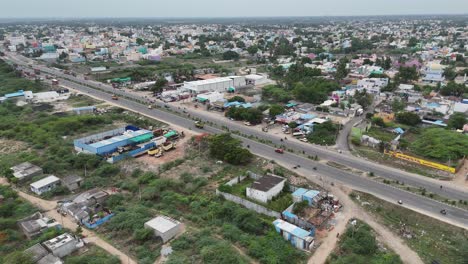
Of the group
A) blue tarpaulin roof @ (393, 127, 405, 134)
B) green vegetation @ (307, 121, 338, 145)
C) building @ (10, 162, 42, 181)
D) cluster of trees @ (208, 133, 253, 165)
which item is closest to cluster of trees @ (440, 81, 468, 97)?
blue tarpaulin roof @ (393, 127, 405, 134)

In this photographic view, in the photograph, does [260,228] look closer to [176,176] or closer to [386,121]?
[176,176]

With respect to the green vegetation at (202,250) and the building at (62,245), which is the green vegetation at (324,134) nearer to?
the green vegetation at (202,250)

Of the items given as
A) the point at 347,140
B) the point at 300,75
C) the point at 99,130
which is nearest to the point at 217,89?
the point at 300,75

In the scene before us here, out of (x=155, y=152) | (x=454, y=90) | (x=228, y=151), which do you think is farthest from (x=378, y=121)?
(x=155, y=152)

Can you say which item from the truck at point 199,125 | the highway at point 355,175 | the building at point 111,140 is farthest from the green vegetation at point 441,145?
the building at point 111,140

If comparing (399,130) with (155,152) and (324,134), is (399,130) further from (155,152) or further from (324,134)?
(155,152)

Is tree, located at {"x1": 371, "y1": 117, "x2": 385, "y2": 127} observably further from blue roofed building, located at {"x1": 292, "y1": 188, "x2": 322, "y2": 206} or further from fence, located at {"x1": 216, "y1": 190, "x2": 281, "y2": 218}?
fence, located at {"x1": 216, "y1": 190, "x2": 281, "y2": 218}
